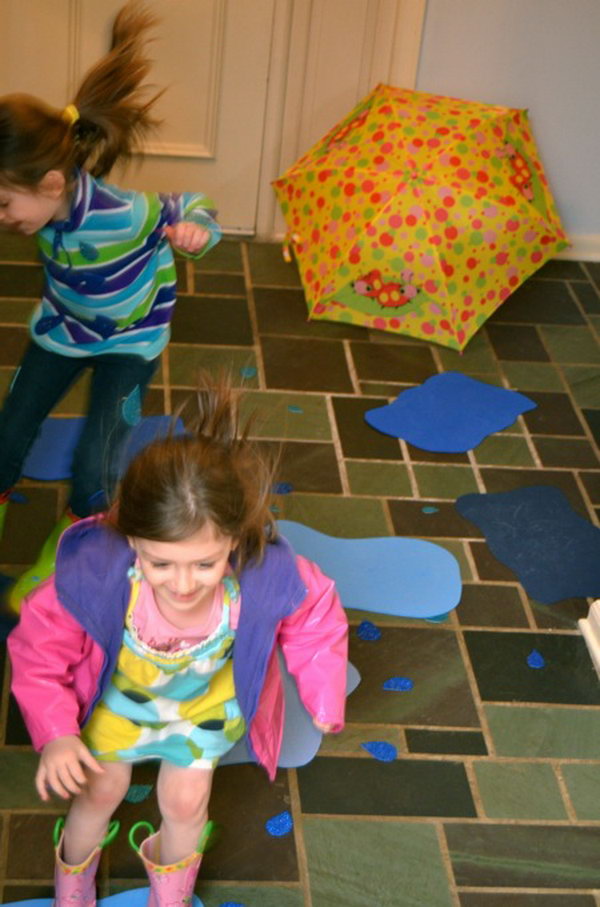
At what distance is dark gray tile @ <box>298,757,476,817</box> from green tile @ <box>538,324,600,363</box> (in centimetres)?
164

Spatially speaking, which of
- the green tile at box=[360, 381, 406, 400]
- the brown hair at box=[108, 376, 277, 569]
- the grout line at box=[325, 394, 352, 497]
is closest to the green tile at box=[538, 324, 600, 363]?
the green tile at box=[360, 381, 406, 400]

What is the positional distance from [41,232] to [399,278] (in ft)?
4.65

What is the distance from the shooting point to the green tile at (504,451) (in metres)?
3.20

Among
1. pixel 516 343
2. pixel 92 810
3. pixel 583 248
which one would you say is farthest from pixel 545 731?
pixel 583 248

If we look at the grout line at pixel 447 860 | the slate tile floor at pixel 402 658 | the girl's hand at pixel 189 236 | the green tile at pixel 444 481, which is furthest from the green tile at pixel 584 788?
the girl's hand at pixel 189 236

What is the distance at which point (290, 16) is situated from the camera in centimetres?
364

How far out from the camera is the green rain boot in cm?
256

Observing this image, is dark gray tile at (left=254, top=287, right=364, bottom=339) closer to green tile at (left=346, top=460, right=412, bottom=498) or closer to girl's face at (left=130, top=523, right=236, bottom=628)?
green tile at (left=346, top=460, right=412, bottom=498)

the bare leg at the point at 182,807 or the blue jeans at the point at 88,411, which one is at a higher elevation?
the blue jeans at the point at 88,411

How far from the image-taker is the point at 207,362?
3416 millimetres

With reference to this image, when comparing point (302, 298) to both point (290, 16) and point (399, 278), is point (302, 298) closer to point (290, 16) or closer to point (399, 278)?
point (399, 278)

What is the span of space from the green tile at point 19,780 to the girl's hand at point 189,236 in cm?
97

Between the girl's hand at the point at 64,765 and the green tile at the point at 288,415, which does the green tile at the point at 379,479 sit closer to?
the green tile at the point at 288,415

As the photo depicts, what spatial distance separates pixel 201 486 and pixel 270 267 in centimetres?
222
